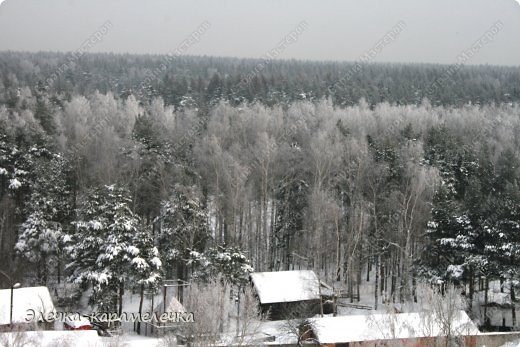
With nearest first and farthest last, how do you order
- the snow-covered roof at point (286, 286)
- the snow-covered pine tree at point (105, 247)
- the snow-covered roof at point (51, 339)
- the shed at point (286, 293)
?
the snow-covered roof at point (51, 339)
the snow-covered pine tree at point (105, 247)
the shed at point (286, 293)
the snow-covered roof at point (286, 286)

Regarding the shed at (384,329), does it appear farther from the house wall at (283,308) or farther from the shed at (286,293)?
the house wall at (283,308)

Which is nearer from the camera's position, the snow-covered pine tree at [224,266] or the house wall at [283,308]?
the snow-covered pine tree at [224,266]

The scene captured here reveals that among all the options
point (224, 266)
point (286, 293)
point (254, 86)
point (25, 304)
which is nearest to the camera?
point (25, 304)

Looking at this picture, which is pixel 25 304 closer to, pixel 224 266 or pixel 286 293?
pixel 224 266

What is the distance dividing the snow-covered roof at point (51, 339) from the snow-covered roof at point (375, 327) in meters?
9.18

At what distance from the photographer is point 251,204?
37938mm

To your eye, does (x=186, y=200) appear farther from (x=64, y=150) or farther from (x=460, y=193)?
(x=460, y=193)

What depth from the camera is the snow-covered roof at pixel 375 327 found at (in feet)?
76.2

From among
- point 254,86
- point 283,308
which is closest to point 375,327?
point 283,308

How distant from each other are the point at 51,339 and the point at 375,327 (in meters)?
12.1

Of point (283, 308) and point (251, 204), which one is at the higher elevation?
point (251, 204)

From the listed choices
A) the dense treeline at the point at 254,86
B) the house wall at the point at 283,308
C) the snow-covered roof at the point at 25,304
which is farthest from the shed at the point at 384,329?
the dense treeline at the point at 254,86

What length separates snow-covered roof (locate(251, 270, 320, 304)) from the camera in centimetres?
2941

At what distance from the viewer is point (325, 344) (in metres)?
24.8
